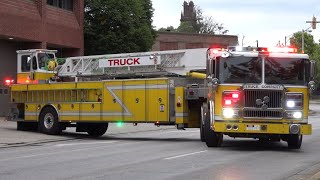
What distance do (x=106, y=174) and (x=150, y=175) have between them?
902mm

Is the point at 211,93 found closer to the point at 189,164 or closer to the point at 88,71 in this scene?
the point at 189,164

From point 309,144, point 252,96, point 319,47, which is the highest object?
point 319,47

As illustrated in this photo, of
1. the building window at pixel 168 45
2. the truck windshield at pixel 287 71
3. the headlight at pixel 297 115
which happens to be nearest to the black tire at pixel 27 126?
the truck windshield at pixel 287 71

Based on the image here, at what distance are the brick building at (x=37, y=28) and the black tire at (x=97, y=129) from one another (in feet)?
43.0

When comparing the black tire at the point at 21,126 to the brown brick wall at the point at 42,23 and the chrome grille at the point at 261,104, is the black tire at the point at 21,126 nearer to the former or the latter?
the brown brick wall at the point at 42,23

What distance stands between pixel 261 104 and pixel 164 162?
375 cm

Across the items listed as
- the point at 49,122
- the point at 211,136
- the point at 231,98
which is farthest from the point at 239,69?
the point at 49,122

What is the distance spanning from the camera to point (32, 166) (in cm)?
1270

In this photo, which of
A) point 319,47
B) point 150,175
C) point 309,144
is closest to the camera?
point 150,175

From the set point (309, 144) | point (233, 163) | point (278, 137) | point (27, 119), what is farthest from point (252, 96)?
point (27, 119)

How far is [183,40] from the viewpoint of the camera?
76.0 metres

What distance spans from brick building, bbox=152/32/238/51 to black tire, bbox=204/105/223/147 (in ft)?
187

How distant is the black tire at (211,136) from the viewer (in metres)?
16.7

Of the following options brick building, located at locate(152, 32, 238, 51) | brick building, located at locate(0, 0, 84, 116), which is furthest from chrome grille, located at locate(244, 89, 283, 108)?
brick building, located at locate(152, 32, 238, 51)
